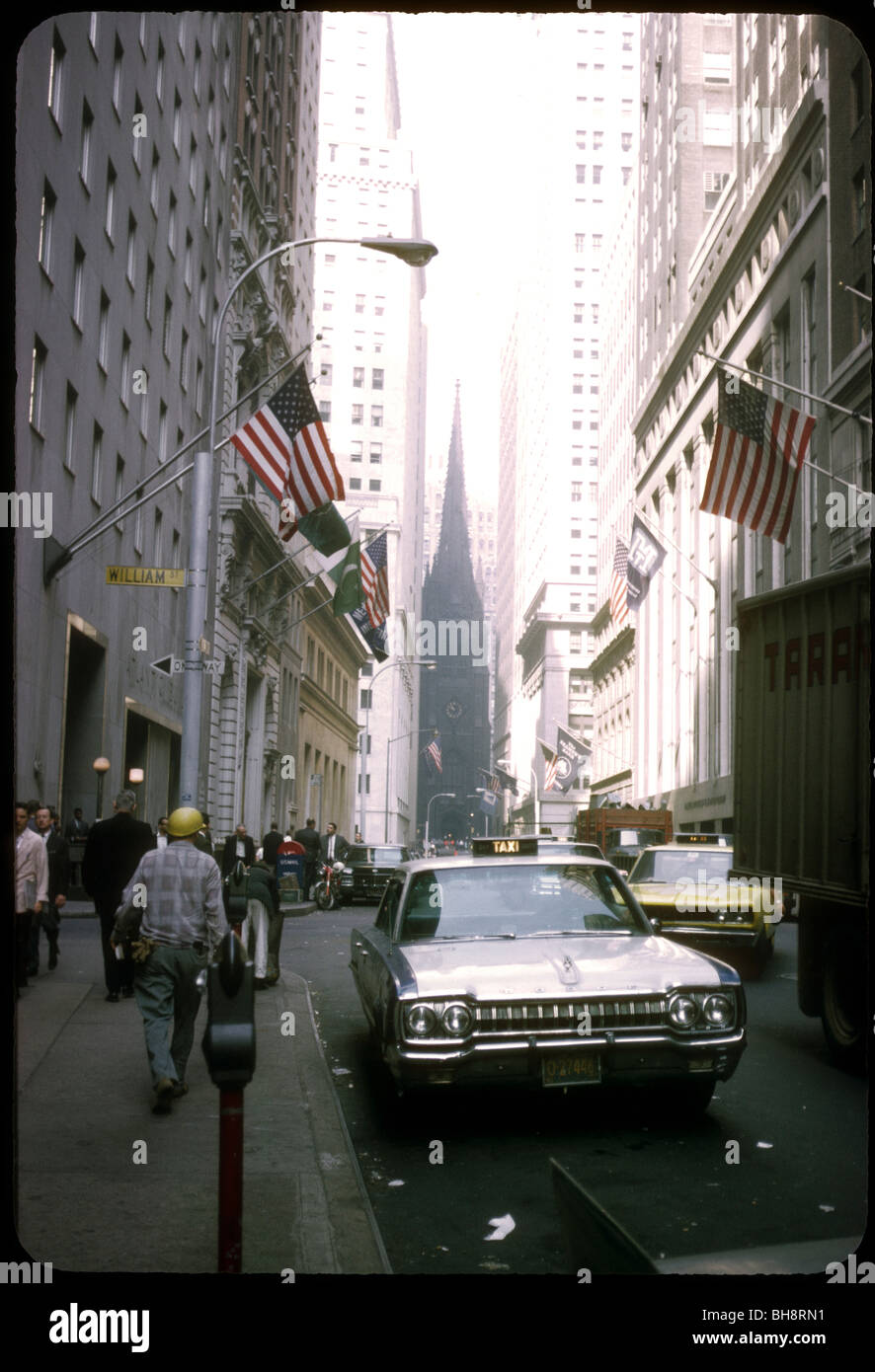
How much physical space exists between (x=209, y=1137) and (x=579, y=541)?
118 meters

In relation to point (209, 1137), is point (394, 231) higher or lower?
higher

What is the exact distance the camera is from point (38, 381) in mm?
18688

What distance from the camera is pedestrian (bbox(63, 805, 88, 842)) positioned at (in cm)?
2230

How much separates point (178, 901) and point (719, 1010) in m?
3.25

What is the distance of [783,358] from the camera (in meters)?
39.8

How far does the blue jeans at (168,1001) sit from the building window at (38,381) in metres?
11.5

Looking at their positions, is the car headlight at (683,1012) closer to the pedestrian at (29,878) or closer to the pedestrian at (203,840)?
the pedestrian at (203,840)

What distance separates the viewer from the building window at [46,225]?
18.1 m

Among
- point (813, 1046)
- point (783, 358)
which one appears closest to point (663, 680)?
point (783, 358)

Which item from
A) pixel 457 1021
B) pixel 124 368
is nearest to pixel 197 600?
pixel 457 1021

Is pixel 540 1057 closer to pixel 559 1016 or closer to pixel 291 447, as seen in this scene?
pixel 559 1016

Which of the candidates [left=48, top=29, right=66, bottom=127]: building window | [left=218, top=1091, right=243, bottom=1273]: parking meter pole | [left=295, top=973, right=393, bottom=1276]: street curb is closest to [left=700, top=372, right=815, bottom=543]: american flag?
[left=48, top=29, right=66, bottom=127]: building window

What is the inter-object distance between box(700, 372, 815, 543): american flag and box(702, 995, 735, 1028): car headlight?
14.3m
